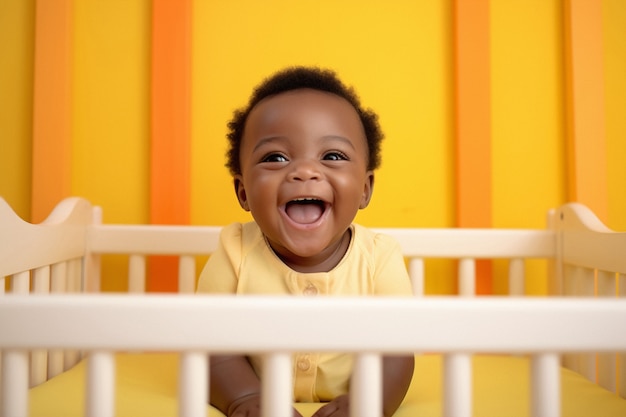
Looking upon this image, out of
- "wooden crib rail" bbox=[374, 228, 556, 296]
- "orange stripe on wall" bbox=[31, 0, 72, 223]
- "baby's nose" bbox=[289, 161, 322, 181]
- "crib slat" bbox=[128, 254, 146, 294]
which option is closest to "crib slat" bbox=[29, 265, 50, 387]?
"crib slat" bbox=[128, 254, 146, 294]

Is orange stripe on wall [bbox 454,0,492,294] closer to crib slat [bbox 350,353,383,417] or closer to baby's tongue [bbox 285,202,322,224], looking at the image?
baby's tongue [bbox 285,202,322,224]

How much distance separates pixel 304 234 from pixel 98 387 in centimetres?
35

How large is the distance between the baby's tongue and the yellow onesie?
3.1 inches

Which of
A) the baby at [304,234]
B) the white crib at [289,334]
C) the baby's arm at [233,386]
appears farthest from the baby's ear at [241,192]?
the white crib at [289,334]

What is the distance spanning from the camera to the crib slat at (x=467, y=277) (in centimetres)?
104

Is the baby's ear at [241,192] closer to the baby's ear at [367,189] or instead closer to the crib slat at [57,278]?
the baby's ear at [367,189]

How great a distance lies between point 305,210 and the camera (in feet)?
2.37

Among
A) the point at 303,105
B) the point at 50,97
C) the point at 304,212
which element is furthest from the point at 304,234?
the point at 50,97

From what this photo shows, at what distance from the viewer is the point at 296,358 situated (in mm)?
716

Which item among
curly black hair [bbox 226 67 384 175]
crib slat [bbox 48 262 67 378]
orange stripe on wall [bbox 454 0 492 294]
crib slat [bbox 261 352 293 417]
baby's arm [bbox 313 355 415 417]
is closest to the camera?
crib slat [bbox 261 352 293 417]

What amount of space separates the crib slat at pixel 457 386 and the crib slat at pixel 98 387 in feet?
0.77

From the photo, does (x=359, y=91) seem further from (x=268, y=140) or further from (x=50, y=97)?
(x=50, y=97)

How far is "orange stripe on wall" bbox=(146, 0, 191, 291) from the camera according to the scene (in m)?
1.12

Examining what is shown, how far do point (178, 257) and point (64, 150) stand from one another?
31 centimetres
